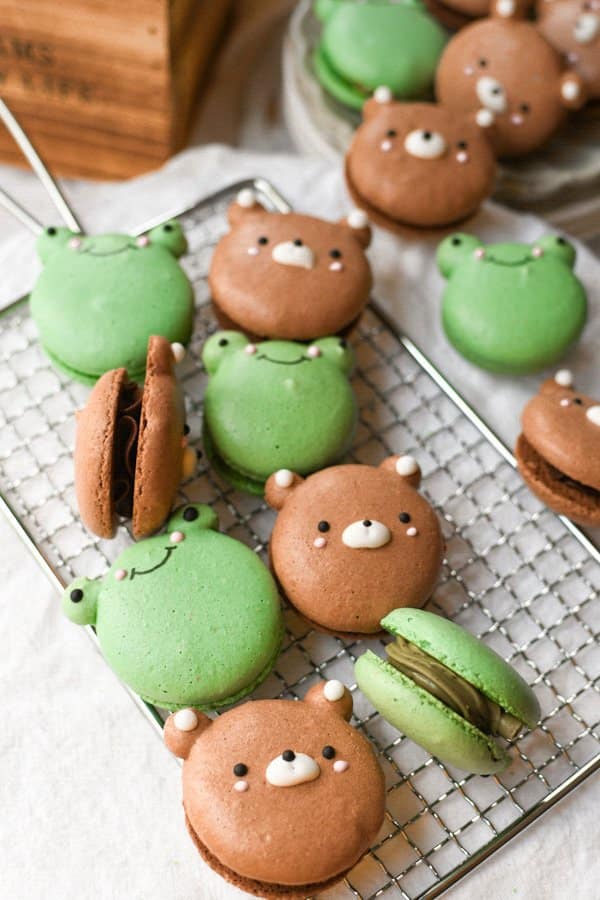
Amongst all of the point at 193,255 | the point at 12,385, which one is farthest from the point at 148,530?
the point at 193,255

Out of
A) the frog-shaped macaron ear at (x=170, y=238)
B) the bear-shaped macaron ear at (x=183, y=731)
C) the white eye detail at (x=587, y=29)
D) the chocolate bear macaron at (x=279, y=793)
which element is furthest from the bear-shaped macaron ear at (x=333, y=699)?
the white eye detail at (x=587, y=29)

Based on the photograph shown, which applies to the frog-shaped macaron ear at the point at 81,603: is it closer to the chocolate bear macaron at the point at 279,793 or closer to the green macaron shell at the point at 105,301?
the chocolate bear macaron at the point at 279,793

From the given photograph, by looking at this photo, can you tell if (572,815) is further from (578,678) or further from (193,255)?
(193,255)

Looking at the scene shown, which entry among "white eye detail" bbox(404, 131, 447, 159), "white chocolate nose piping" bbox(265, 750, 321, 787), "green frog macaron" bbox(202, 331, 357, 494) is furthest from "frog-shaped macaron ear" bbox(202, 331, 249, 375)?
"white chocolate nose piping" bbox(265, 750, 321, 787)

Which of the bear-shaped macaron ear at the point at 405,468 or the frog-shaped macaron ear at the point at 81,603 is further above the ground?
the bear-shaped macaron ear at the point at 405,468

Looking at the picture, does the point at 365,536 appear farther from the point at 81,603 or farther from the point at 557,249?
the point at 557,249

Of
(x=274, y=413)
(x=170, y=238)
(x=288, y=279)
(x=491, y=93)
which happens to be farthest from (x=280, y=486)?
(x=491, y=93)
